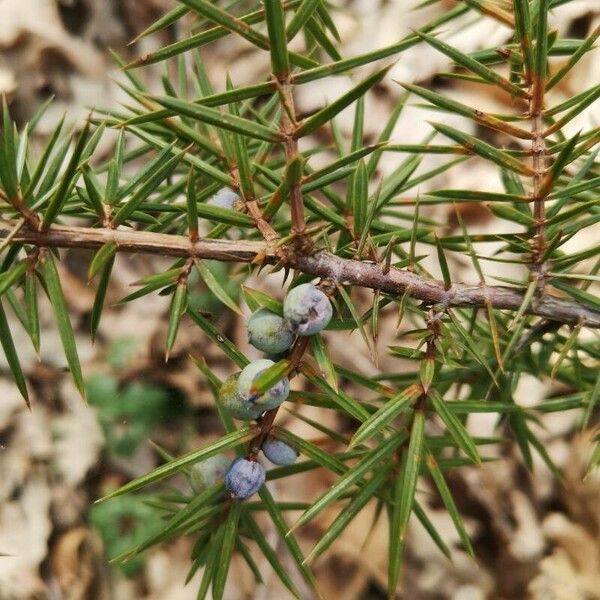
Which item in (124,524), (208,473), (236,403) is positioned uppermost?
(236,403)

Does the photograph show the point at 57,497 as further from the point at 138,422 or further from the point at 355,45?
the point at 355,45

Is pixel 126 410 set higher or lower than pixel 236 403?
lower

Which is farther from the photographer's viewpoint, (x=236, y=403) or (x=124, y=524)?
(x=124, y=524)

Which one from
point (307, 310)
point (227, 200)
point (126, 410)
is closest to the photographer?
point (307, 310)

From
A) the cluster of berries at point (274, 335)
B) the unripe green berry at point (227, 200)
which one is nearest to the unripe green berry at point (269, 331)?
the cluster of berries at point (274, 335)

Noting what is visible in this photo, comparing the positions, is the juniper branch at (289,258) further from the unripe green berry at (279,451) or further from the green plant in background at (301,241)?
the unripe green berry at (279,451)

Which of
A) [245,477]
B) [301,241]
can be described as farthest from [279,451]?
[301,241]

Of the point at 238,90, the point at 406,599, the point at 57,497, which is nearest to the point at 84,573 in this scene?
the point at 57,497

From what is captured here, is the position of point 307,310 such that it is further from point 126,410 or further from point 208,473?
point 126,410
